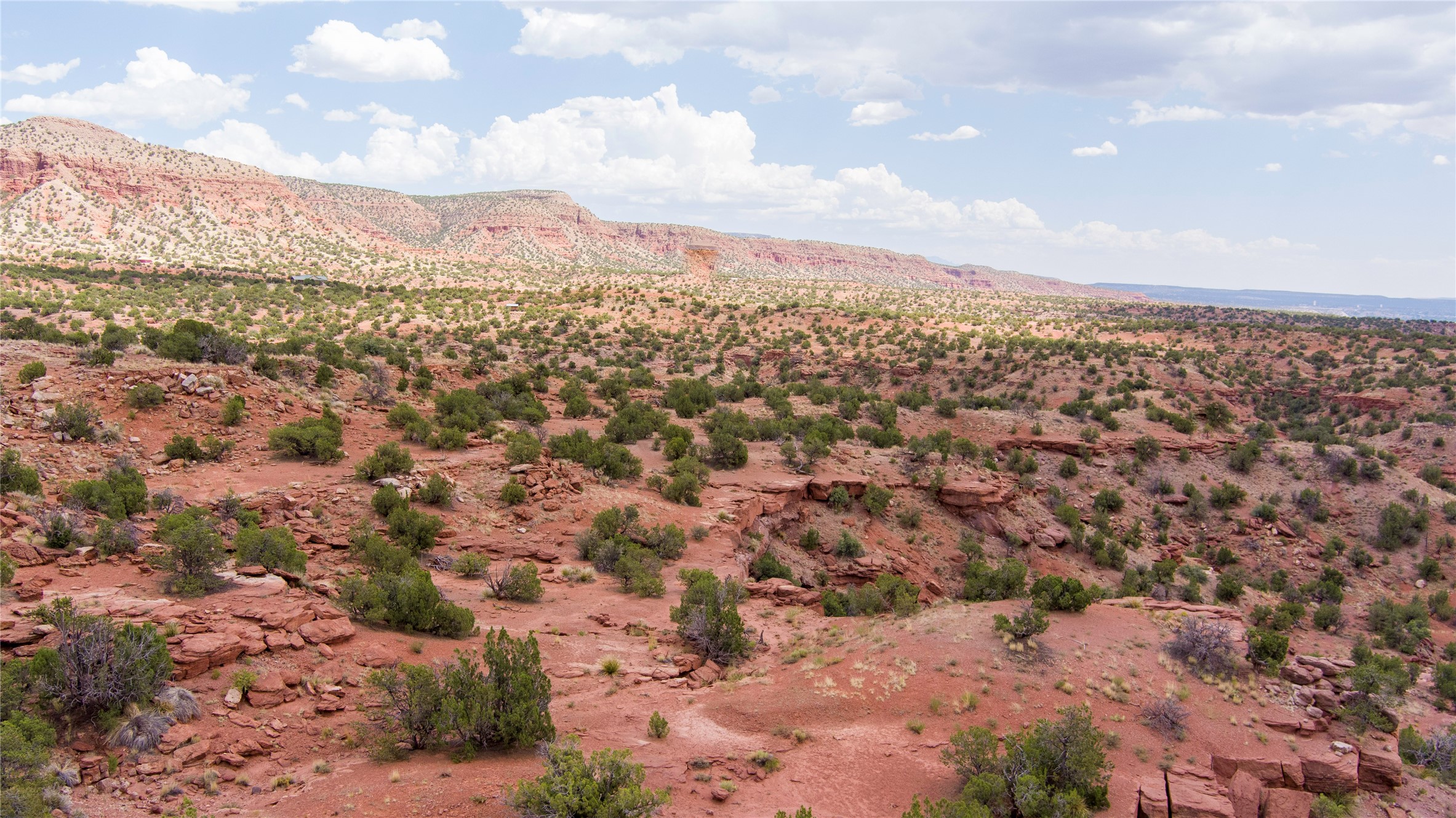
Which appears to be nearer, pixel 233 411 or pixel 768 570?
pixel 233 411

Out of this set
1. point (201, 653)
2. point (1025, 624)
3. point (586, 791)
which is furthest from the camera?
point (1025, 624)

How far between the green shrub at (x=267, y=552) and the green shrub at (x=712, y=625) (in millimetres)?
6386

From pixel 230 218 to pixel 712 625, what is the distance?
4478 inches

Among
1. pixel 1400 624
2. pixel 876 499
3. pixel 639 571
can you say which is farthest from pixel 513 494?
pixel 1400 624

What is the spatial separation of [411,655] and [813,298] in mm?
78778

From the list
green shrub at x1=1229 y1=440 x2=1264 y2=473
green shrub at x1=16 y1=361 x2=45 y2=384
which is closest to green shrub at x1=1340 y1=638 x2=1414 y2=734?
green shrub at x1=1229 y1=440 x2=1264 y2=473

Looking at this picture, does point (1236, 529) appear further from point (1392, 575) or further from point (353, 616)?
point (353, 616)

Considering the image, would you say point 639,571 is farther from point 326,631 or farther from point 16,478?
point 16,478

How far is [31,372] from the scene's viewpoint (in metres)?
15.5

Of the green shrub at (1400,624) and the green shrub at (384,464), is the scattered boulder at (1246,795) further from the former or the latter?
the green shrub at (384,464)

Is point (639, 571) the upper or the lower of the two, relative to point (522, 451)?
lower

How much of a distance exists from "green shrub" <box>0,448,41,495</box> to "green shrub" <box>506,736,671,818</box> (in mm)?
10825

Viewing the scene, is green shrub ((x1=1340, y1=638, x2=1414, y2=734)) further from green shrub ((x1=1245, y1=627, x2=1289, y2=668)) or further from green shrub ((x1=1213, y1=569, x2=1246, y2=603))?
green shrub ((x1=1213, y1=569, x2=1246, y2=603))

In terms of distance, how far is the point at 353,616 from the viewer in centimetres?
1088
